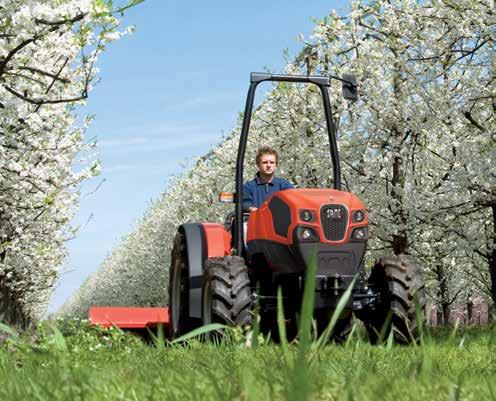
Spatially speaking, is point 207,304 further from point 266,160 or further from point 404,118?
point 404,118

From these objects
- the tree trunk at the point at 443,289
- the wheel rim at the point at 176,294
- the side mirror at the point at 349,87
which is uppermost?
the side mirror at the point at 349,87

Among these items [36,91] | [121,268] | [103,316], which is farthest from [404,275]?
[121,268]

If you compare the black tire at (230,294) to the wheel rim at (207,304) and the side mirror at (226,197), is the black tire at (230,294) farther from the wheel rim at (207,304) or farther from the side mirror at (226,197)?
the side mirror at (226,197)

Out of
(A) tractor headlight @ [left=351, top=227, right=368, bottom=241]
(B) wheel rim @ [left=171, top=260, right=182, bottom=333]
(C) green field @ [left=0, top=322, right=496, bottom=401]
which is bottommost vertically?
(B) wheel rim @ [left=171, top=260, right=182, bottom=333]

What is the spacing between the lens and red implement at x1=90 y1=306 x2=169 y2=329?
984 centimetres

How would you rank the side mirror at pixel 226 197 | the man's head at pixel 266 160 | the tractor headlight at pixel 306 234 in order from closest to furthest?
1. the tractor headlight at pixel 306 234
2. the side mirror at pixel 226 197
3. the man's head at pixel 266 160

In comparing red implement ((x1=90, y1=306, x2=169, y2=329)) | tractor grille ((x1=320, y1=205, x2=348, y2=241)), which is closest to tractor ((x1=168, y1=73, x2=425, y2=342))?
tractor grille ((x1=320, y1=205, x2=348, y2=241))

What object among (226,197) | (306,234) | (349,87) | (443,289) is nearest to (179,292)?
(226,197)

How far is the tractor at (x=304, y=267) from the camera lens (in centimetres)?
682

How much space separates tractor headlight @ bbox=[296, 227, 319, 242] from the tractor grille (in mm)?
103

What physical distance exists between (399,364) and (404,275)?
12.2 feet

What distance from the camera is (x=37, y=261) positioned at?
30438 millimetres

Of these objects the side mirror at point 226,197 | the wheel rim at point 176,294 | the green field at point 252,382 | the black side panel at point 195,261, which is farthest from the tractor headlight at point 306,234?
the green field at point 252,382

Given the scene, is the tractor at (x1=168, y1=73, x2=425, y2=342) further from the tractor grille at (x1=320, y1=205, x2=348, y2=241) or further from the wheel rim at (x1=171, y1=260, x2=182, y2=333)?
the wheel rim at (x1=171, y1=260, x2=182, y2=333)
